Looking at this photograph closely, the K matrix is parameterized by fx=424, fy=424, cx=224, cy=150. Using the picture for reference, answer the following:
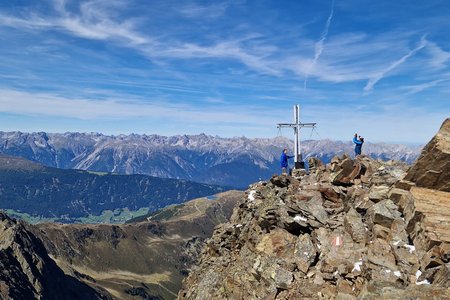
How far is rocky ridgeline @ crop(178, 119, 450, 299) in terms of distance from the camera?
2633cm

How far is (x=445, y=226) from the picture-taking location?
26828 millimetres

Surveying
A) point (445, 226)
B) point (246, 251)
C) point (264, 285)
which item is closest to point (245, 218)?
point (246, 251)

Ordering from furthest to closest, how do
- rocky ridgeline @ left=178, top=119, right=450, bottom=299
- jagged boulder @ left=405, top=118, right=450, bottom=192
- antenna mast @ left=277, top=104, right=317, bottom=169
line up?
antenna mast @ left=277, top=104, right=317, bottom=169 → jagged boulder @ left=405, top=118, right=450, bottom=192 → rocky ridgeline @ left=178, top=119, right=450, bottom=299

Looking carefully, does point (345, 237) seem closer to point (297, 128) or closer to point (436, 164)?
point (436, 164)

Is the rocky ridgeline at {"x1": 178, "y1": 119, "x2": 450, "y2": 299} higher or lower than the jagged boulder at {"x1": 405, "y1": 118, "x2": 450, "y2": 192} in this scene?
lower

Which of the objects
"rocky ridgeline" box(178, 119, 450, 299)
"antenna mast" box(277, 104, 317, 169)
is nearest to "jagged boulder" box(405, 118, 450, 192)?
A: "rocky ridgeline" box(178, 119, 450, 299)

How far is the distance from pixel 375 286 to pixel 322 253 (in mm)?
9406

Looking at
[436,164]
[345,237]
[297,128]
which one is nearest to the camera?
[436,164]

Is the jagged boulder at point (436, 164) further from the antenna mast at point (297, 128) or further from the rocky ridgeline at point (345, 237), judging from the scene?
the antenna mast at point (297, 128)

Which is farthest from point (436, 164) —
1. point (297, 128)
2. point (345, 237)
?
point (297, 128)

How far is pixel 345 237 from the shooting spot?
33.1 m

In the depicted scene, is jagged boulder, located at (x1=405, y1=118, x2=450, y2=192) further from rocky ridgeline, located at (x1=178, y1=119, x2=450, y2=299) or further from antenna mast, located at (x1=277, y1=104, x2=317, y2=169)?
antenna mast, located at (x1=277, y1=104, x2=317, y2=169)

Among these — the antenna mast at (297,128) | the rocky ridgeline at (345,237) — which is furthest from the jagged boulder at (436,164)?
the antenna mast at (297,128)

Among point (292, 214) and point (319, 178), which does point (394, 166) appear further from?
point (292, 214)
